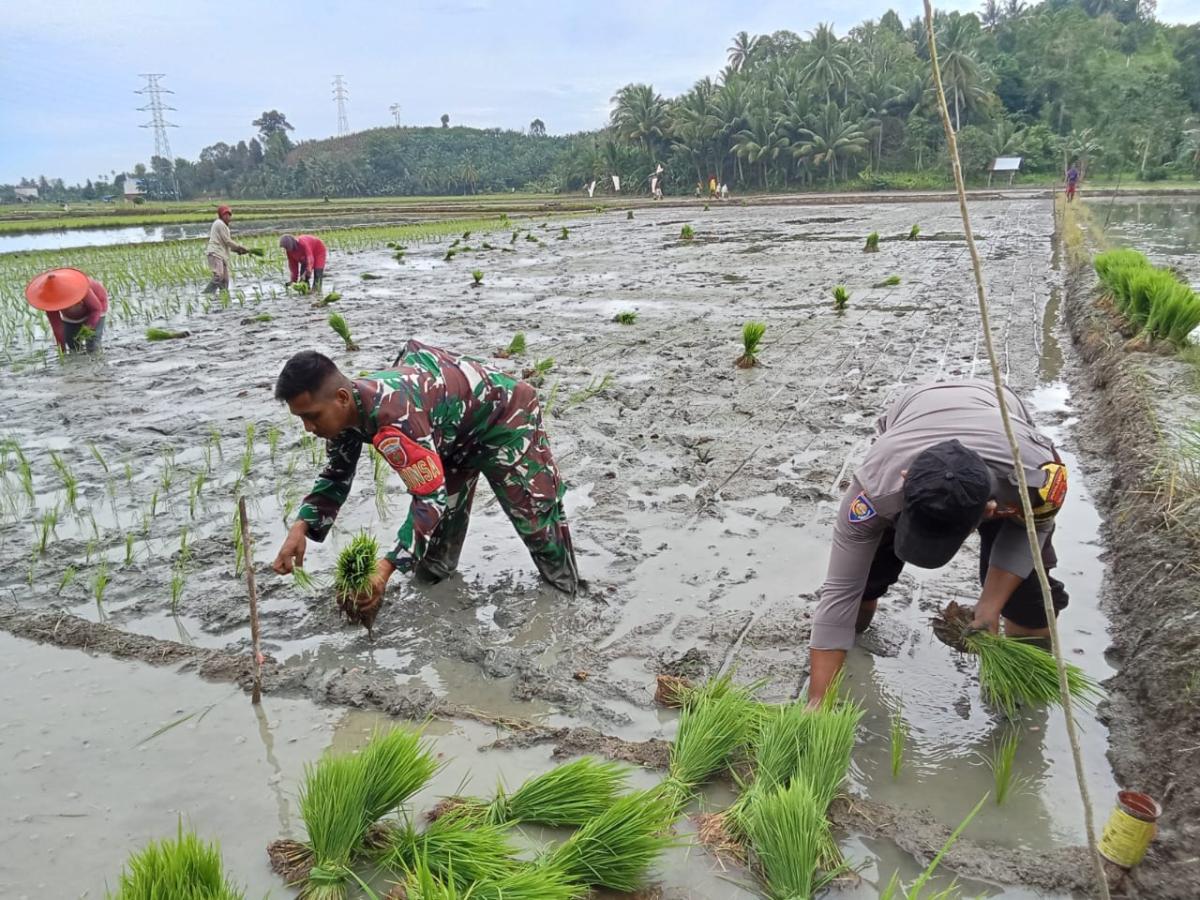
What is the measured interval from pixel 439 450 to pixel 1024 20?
75.5m

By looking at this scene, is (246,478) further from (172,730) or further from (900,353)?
(900,353)

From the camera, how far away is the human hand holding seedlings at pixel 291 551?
2.80m

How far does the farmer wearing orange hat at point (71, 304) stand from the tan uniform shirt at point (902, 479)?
8.13m

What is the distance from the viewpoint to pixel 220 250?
37.3 feet

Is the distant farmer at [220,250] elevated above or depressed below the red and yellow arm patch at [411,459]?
above

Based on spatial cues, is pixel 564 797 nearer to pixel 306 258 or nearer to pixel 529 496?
pixel 529 496

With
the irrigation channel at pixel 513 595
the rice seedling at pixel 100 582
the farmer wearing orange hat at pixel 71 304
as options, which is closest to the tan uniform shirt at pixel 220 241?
the farmer wearing orange hat at pixel 71 304

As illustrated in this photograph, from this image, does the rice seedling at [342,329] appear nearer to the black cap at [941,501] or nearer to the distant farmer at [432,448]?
the distant farmer at [432,448]

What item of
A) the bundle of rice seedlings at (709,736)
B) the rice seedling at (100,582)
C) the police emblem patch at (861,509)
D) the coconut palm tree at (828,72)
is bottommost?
the bundle of rice seedlings at (709,736)

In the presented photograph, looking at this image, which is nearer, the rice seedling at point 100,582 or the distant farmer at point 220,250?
the rice seedling at point 100,582

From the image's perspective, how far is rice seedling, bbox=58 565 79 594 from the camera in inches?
144

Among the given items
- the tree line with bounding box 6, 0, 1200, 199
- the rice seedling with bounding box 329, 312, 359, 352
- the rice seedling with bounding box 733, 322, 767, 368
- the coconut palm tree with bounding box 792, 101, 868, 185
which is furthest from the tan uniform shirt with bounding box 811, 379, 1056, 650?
the coconut palm tree with bounding box 792, 101, 868, 185

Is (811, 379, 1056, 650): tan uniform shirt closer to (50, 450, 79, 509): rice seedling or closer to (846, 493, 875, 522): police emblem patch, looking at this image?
(846, 493, 875, 522): police emblem patch

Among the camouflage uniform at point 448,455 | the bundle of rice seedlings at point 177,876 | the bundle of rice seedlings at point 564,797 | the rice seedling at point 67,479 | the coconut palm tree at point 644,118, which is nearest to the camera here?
the bundle of rice seedlings at point 177,876
